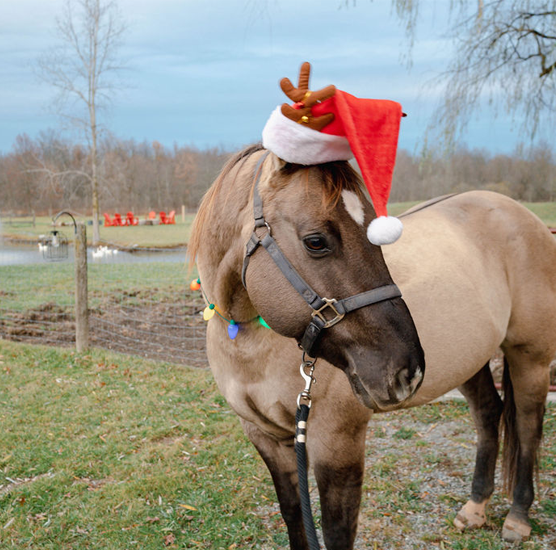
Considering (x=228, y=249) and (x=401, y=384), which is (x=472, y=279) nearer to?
(x=401, y=384)

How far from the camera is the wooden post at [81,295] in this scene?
19.6 feet

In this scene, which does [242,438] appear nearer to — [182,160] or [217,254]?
[217,254]

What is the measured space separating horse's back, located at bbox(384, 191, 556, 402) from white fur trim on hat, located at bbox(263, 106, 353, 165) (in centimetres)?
91

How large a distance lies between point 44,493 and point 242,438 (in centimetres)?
149

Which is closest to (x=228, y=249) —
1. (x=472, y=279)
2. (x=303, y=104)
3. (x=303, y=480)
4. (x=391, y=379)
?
(x=303, y=104)

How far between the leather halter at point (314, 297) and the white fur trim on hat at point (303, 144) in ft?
0.64

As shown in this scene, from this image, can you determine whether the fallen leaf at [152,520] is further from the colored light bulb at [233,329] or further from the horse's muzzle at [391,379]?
the horse's muzzle at [391,379]

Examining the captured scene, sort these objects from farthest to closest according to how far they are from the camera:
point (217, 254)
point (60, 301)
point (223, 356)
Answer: point (60, 301) → point (223, 356) → point (217, 254)

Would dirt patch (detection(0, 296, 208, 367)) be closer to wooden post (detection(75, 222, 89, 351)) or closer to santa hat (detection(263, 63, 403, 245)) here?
wooden post (detection(75, 222, 89, 351))

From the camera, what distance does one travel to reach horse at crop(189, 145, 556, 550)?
4.90ft

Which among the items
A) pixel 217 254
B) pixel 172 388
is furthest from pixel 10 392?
pixel 217 254

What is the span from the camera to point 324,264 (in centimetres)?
150

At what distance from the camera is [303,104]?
154cm

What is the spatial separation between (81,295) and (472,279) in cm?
491
